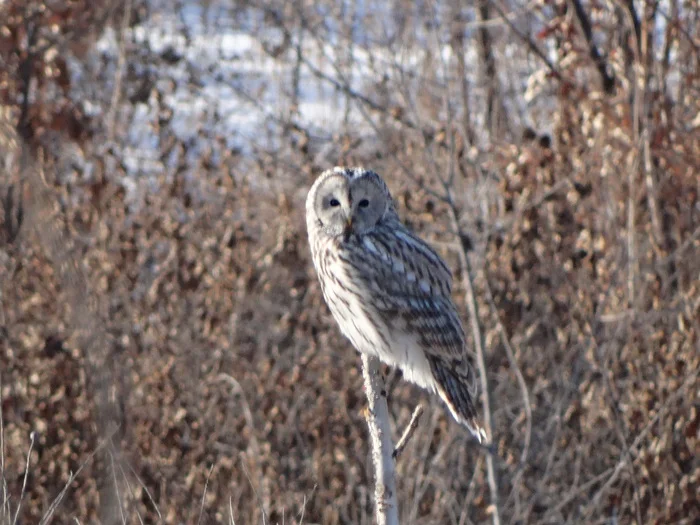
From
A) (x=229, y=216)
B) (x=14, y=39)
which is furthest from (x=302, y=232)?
(x=14, y=39)

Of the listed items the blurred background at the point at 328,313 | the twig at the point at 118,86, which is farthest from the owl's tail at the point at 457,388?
the twig at the point at 118,86

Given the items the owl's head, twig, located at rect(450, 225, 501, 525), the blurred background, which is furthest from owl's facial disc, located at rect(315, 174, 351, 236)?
the blurred background

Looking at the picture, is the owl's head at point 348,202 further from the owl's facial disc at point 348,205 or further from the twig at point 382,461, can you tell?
the twig at point 382,461

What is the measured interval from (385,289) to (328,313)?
87.7 inches

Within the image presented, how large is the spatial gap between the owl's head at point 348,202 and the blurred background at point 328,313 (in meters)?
1.43

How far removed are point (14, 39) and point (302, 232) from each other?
178 centimetres

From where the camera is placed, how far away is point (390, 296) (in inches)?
153

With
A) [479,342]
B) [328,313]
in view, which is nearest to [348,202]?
[479,342]

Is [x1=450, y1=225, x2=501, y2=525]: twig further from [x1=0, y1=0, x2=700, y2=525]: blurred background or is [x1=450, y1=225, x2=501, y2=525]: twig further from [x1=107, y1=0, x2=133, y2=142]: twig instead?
[x1=107, y1=0, x2=133, y2=142]: twig

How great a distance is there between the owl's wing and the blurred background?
1.39 m

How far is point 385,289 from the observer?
3.87 m

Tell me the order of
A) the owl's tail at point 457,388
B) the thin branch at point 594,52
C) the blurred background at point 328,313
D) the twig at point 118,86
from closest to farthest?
the owl's tail at point 457,388 → the blurred background at point 328,313 → the thin branch at point 594,52 → the twig at point 118,86

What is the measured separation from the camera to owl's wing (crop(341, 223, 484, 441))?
3811mm

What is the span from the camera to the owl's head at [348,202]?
Answer: 3.76m
